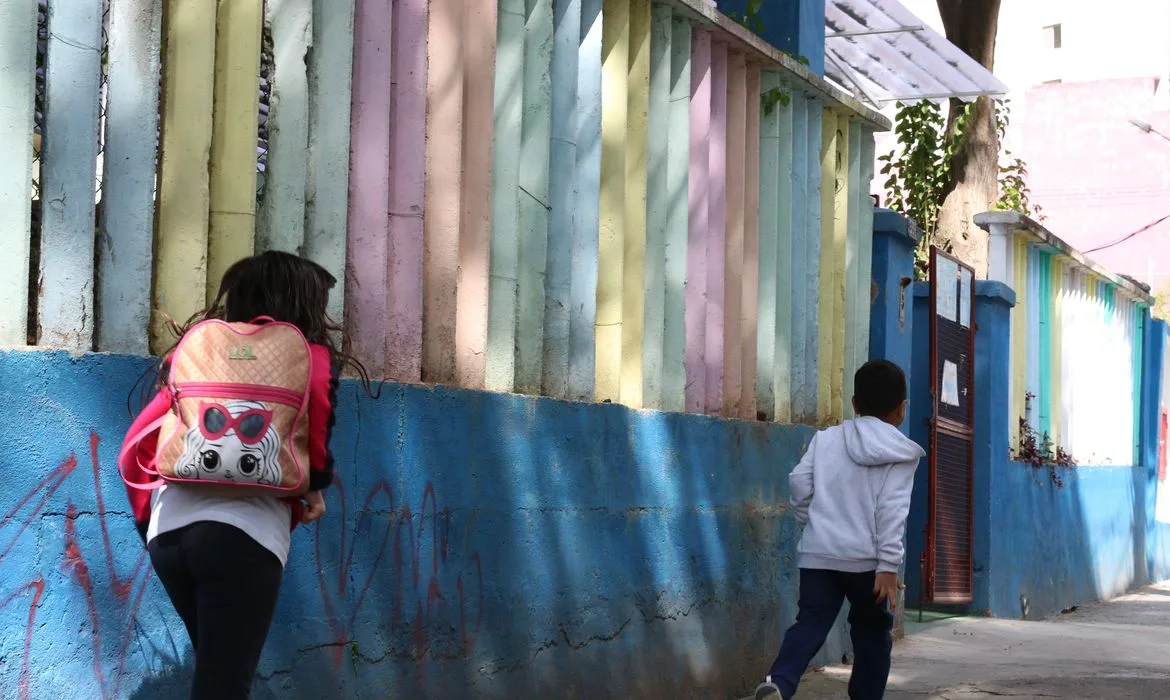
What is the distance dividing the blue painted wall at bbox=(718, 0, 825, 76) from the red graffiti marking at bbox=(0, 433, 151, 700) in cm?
592

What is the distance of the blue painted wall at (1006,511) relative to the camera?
1127 centimetres

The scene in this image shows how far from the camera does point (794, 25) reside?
29.6ft

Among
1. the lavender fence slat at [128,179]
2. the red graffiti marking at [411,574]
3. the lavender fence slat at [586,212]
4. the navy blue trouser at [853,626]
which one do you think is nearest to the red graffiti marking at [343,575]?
the red graffiti marking at [411,574]

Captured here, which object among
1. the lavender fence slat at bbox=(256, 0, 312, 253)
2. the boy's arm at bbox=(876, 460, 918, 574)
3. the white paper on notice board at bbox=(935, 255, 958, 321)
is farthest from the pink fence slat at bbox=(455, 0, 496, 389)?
the white paper on notice board at bbox=(935, 255, 958, 321)

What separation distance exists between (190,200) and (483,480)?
152 cm

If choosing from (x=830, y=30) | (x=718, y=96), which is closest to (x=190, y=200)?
(x=718, y=96)

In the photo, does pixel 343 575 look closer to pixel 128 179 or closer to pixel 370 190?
pixel 370 190

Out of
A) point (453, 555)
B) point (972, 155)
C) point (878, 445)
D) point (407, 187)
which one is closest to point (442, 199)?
point (407, 187)

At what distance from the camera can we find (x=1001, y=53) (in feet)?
151

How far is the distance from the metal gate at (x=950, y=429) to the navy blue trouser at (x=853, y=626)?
476 cm

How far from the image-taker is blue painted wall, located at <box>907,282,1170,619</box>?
11.3m

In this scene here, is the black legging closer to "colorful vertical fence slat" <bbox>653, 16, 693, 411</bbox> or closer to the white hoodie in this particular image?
the white hoodie

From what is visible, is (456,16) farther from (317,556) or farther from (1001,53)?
(1001,53)

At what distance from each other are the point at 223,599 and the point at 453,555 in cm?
193
